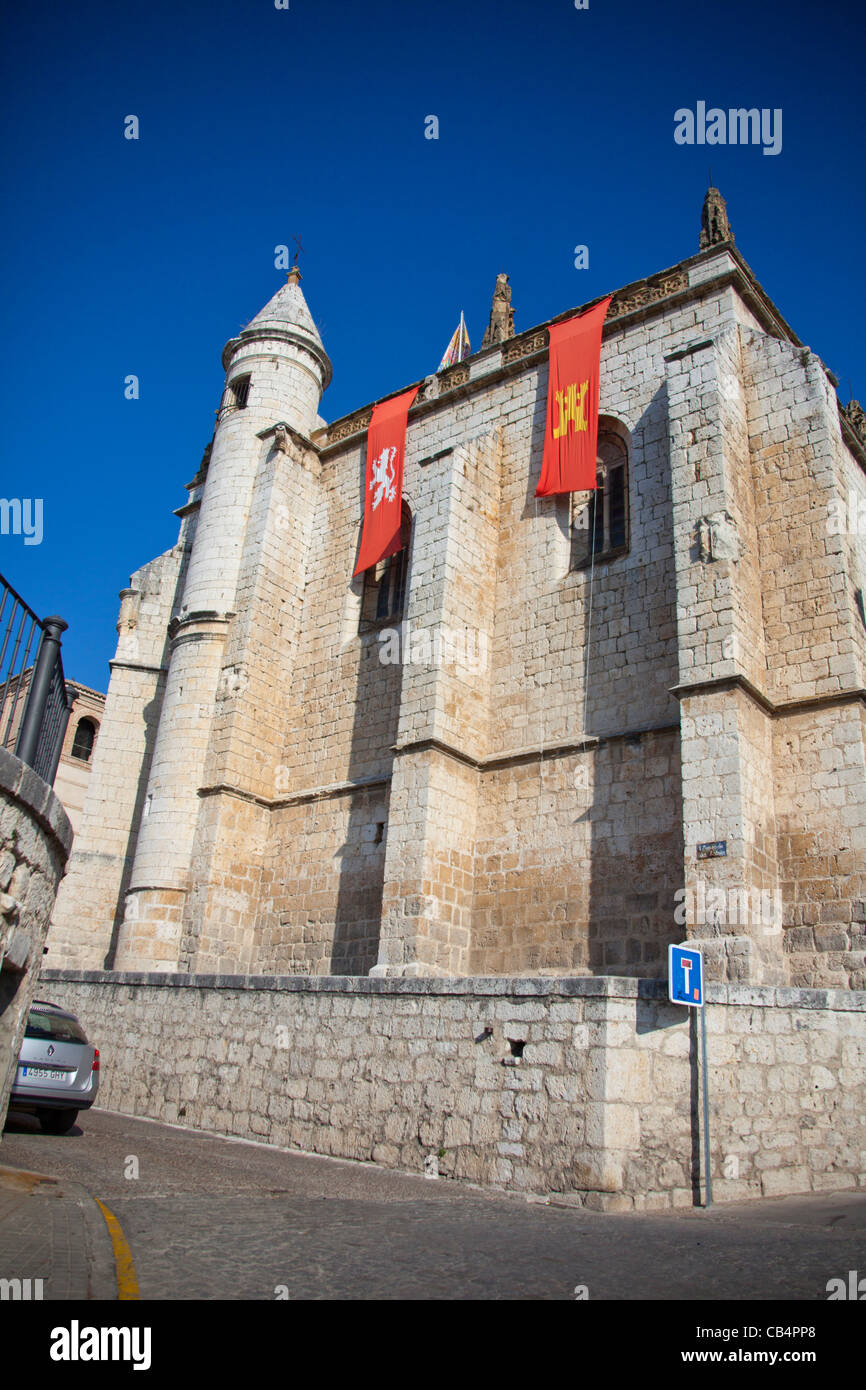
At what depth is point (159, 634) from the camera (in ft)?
63.9

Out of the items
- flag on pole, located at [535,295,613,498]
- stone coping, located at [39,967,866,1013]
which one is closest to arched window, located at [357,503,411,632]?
flag on pole, located at [535,295,613,498]

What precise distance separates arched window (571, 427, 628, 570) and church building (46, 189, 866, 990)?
46mm

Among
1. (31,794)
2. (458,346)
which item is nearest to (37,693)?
(31,794)

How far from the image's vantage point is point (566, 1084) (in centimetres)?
688

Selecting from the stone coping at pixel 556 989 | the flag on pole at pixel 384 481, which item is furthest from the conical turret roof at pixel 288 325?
the stone coping at pixel 556 989

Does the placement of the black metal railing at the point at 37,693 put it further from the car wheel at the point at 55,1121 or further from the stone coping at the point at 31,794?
the car wheel at the point at 55,1121

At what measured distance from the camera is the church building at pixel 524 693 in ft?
33.6

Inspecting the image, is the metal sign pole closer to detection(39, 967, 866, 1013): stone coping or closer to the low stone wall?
the low stone wall

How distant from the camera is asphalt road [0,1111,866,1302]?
159 inches

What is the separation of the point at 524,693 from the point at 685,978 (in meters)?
6.66

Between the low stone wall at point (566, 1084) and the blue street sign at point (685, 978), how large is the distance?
23 centimetres

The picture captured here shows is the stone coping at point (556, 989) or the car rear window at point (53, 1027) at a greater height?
the stone coping at point (556, 989)

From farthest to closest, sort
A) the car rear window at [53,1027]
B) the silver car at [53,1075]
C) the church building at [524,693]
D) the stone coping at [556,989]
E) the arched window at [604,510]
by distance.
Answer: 1. the arched window at [604,510]
2. the church building at [524,693]
3. the car rear window at [53,1027]
4. the silver car at [53,1075]
5. the stone coping at [556,989]
